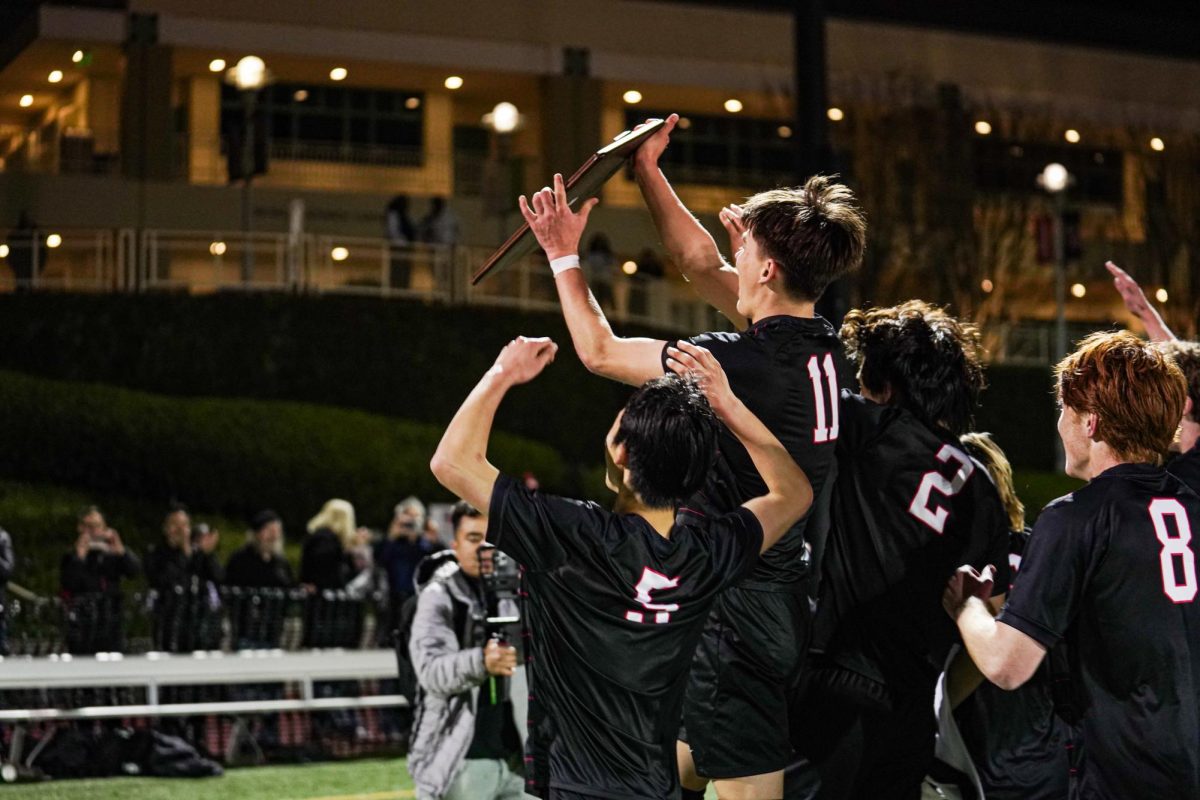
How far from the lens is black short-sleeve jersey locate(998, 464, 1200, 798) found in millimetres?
3943

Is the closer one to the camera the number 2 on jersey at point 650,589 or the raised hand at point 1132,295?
the number 2 on jersey at point 650,589

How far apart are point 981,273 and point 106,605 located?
22.1 m

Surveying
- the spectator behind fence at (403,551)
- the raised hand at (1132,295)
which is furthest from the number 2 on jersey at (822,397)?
the spectator behind fence at (403,551)

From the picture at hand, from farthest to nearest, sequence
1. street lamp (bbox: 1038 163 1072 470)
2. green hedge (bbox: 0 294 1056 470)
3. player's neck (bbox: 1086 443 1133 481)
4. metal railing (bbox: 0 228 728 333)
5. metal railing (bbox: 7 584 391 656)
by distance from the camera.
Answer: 1. street lamp (bbox: 1038 163 1072 470)
2. metal railing (bbox: 0 228 728 333)
3. green hedge (bbox: 0 294 1056 470)
4. metal railing (bbox: 7 584 391 656)
5. player's neck (bbox: 1086 443 1133 481)

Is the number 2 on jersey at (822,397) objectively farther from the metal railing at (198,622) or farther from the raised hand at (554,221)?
the metal railing at (198,622)

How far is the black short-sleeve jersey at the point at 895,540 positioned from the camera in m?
4.97

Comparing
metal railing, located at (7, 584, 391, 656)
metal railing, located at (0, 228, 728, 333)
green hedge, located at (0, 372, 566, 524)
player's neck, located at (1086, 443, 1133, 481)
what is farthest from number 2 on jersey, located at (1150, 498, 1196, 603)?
metal railing, located at (0, 228, 728, 333)

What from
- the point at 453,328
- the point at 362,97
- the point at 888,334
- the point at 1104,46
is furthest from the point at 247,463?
the point at 1104,46

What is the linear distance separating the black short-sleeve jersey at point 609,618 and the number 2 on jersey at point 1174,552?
3.45ft

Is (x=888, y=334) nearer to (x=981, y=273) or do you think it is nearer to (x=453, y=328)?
(x=453, y=328)

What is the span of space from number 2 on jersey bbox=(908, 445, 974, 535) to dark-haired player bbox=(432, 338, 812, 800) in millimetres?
787

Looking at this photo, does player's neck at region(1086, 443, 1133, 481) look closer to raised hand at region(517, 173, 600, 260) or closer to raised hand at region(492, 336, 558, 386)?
raised hand at region(492, 336, 558, 386)

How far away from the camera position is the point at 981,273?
31.3m

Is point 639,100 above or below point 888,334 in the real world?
above
